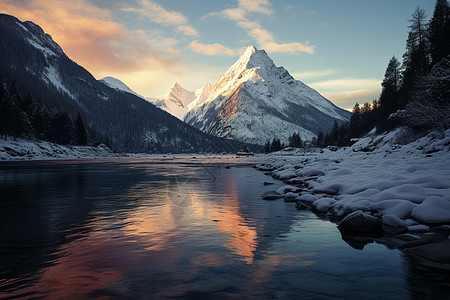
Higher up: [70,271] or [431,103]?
[431,103]

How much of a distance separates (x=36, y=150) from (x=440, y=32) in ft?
368

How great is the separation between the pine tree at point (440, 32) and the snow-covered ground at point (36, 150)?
107 m

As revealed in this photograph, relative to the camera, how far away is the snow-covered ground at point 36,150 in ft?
255

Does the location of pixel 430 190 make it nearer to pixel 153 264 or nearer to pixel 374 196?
pixel 374 196

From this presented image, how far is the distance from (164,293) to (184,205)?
35.2ft

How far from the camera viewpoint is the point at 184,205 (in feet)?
53.5

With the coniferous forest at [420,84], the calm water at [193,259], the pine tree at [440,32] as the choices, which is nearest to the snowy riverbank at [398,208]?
the calm water at [193,259]

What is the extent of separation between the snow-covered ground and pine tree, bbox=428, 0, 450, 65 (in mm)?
106981

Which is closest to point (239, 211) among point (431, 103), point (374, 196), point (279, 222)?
point (279, 222)

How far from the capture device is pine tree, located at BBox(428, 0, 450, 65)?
46156 millimetres

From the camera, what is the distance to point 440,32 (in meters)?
48.4

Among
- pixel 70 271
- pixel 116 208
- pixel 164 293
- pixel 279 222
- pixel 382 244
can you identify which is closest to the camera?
pixel 164 293

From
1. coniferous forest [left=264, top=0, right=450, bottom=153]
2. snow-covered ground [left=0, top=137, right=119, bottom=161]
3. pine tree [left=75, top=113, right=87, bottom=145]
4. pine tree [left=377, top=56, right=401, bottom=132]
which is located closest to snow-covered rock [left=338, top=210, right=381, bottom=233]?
coniferous forest [left=264, top=0, right=450, bottom=153]

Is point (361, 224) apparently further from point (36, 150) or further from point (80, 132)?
point (80, 132)
